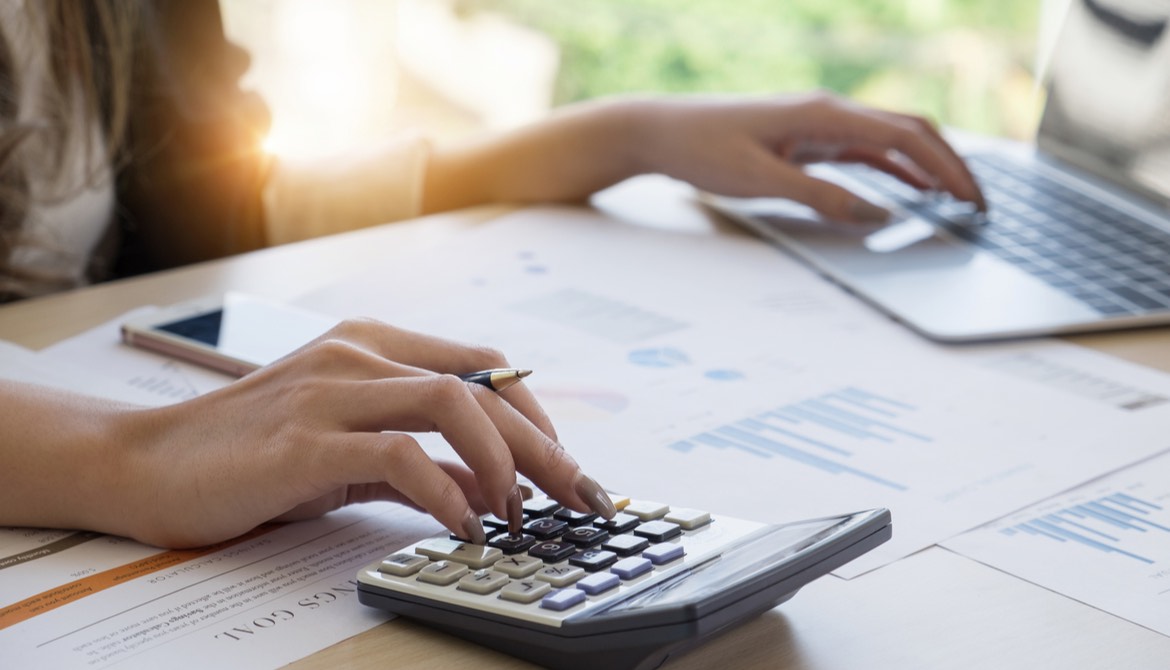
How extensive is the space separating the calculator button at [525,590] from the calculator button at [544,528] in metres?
0.04

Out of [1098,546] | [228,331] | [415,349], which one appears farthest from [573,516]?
[228,331]

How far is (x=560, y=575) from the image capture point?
425 millimetres

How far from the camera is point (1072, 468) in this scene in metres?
0.57

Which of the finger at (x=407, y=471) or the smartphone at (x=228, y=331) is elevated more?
the finger at (x=407, y=471)

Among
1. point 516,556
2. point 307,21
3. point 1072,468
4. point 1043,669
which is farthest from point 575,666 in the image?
point 307,21

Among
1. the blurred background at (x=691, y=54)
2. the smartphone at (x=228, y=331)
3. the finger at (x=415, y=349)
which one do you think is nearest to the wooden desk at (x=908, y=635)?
the finger at (x=415, y=349)

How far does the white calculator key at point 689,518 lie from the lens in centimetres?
47

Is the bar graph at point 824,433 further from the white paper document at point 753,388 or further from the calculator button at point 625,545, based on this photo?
the calculator button at point 625,545

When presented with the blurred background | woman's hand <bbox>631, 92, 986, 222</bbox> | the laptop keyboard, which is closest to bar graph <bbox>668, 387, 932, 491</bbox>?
the laptop keyboard

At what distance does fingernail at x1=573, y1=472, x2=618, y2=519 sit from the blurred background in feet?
9.06

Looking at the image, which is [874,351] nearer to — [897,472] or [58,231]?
[897,472]

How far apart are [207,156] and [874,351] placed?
64 centimetres

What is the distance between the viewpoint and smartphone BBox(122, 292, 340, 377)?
0.68 meters

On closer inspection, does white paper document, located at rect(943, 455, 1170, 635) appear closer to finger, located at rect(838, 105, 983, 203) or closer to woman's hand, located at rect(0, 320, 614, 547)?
woman's hand, located at rect(0, 320, 614, 547)
